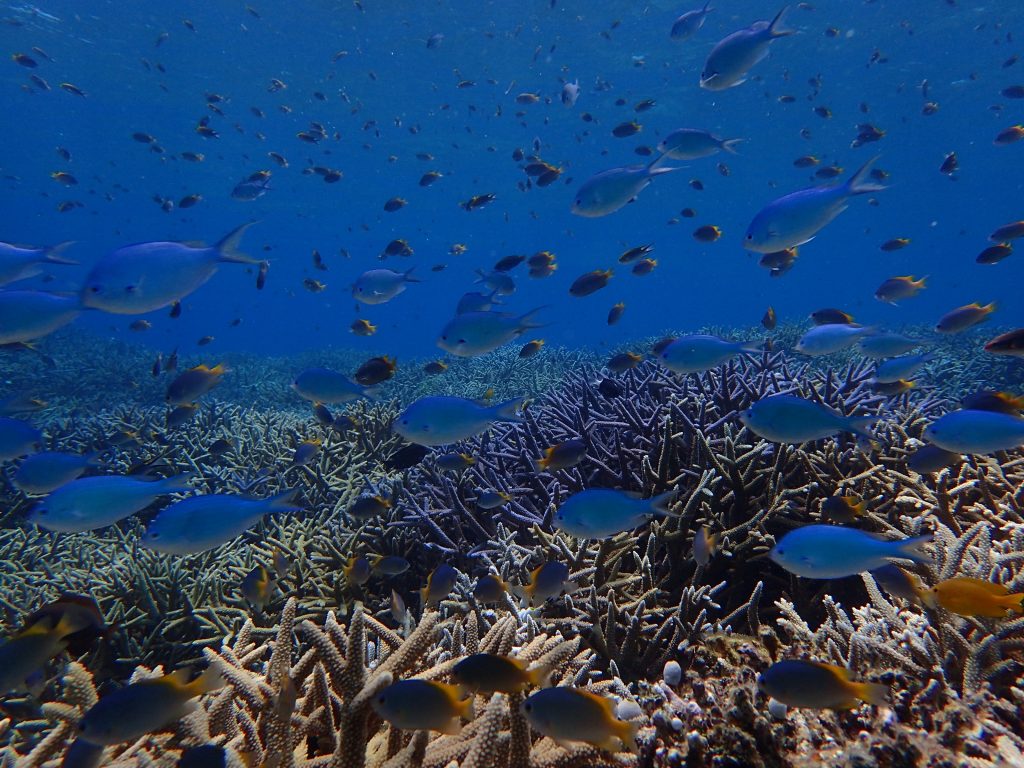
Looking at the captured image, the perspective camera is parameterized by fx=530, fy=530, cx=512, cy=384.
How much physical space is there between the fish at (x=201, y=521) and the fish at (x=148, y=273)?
128cm

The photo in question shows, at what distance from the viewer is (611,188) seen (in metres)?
5.20

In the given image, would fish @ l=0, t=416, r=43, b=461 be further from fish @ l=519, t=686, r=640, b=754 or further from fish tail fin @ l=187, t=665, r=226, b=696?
fish @ l=519, t=686, r=640, b=754

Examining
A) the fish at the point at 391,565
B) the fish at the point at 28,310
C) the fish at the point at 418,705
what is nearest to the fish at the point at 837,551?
the fish at the point at 418,705

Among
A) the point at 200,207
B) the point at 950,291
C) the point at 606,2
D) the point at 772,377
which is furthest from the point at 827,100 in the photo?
A: the point at 950,291

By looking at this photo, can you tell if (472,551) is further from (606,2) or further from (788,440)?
(606,2)

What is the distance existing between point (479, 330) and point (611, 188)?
2.07 metres

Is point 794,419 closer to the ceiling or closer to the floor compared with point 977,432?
closer to the ceiling

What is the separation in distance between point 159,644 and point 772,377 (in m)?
6.14

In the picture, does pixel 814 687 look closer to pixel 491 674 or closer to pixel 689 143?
pixel 491 674

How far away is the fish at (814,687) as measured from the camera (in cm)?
182

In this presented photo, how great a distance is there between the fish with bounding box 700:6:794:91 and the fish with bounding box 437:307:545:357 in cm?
317

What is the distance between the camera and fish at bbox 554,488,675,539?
9.48 feet

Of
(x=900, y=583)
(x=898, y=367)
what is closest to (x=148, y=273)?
A: (x=900, y=583)

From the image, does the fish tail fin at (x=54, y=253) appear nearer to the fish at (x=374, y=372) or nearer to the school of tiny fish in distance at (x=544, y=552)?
the school of tiny fish in distance at (x=544, y=552)
